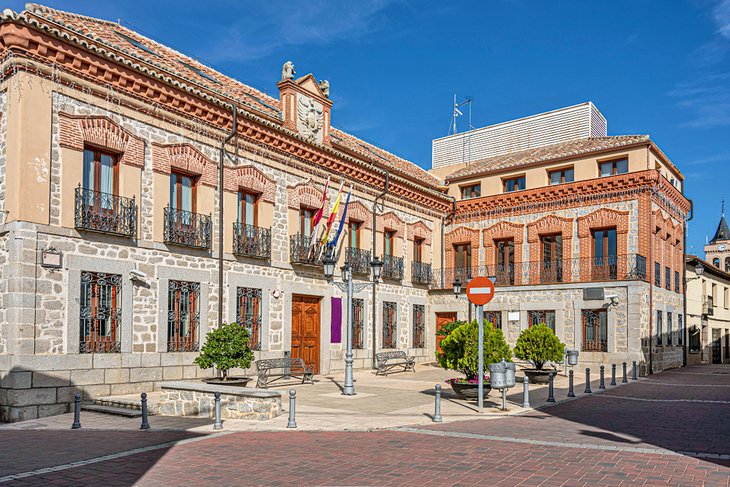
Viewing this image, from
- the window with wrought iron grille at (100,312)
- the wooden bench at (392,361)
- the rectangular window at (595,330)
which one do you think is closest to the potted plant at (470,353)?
the wooden bench at (392,361)

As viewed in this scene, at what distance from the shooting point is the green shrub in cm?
1434

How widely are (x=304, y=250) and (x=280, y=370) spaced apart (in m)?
3.85

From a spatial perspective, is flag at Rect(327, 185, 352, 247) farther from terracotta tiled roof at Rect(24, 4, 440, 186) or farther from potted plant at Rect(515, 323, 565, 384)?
potted plant at Rect(515, 323, 565, 384)

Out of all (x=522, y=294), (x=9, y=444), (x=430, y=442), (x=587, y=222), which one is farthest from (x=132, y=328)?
(x=587, y=222)

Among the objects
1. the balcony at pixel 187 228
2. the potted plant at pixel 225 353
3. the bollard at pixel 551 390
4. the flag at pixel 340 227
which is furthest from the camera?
the flag at pixel 340 227

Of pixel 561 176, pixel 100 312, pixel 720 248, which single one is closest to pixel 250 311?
pixel 100 312

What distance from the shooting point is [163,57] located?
61.3 ft

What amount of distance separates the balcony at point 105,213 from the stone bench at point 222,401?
3988 mm

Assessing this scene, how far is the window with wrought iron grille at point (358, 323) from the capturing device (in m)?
22.8

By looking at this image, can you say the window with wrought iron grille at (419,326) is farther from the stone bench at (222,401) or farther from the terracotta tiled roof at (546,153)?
the stone bench at (222,401)

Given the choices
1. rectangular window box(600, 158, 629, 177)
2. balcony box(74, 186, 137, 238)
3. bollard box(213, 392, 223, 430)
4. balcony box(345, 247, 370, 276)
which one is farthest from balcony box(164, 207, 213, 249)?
rectangular window box(600, 158, 629, 177)

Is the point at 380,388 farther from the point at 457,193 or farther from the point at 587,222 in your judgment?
the point at 457,193

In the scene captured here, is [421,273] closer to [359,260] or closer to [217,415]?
[359,260]

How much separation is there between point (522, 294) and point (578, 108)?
1081 centimetres
